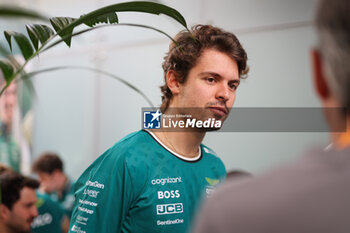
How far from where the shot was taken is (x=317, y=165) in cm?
53

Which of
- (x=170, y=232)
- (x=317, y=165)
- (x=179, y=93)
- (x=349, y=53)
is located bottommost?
(x=170, y=232)

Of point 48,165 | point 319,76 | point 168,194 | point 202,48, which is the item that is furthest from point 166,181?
point 48,165

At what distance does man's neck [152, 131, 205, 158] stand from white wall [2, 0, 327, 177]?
77.3 inches

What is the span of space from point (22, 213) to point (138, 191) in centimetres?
164

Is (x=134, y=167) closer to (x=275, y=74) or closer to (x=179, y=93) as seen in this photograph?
(x=179, y=93)

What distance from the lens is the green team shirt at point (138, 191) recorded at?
1.45 meters

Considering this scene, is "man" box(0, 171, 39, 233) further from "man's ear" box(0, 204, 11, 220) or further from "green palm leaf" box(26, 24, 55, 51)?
"green palm leaf" box(26, 24, 55, 51)

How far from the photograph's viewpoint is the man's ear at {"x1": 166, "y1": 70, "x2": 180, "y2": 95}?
1717 millimetres

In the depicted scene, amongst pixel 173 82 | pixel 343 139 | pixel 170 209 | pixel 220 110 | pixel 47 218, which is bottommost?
pixel 47 218

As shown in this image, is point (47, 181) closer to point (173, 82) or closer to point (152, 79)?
point (152, 79)

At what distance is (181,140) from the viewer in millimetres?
1702

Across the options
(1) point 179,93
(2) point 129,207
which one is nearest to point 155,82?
(1) point 179,93

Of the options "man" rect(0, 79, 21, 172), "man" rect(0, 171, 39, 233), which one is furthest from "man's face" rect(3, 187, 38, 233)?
"man" rect(0, 79, 21, 172)

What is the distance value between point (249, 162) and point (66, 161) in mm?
2224
